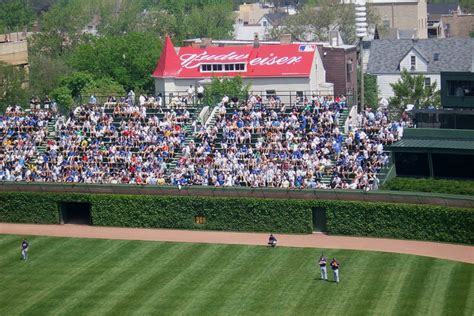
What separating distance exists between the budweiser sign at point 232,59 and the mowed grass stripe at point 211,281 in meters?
38.3

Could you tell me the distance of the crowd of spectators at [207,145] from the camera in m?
70.4

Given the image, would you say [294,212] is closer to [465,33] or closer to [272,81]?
[272,81]

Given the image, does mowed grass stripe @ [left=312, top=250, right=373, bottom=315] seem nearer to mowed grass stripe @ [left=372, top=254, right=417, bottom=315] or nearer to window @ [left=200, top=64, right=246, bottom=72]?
mowed grass stripe @ [left=372, top=254, right=417, bottom=315]

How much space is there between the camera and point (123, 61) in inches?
4803

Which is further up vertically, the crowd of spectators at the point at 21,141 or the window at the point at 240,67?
the window at the point at 240,67

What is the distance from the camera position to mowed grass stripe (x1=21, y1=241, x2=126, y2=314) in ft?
185

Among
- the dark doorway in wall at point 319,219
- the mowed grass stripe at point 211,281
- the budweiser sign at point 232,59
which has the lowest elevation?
the mowed grass stripe at point 211,281

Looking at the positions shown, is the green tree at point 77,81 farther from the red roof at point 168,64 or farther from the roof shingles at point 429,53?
the roof shingles at point 429,53

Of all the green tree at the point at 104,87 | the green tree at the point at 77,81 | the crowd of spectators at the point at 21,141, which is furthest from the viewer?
the green tree at the point at 77,81

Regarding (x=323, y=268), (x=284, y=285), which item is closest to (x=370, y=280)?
(x=323, y=268)

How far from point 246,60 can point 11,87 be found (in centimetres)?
2148

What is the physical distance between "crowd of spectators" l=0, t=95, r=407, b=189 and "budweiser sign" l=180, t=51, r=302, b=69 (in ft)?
68.5

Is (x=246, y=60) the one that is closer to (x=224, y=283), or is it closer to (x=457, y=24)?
(x=224, y=283)

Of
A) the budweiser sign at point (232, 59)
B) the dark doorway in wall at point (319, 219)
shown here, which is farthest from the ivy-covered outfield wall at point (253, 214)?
the budweiser sign at point (232, 59)
